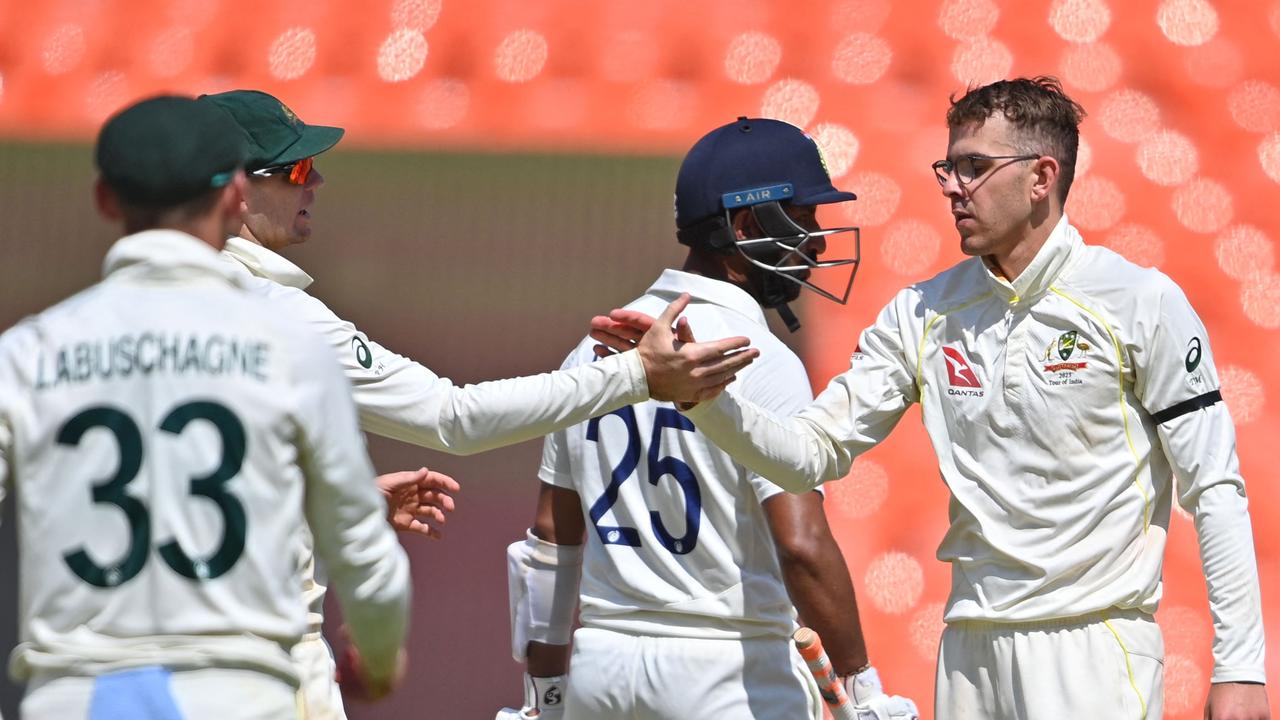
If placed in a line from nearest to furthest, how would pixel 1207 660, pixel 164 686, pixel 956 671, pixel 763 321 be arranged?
1. pixel 164 686
2. pixel 956 671
3. pixel 763 321
4. pixel 1207 660

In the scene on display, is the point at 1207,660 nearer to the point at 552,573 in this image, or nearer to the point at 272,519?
the point at 552,573

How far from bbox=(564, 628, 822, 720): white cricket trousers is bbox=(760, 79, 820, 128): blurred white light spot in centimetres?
272

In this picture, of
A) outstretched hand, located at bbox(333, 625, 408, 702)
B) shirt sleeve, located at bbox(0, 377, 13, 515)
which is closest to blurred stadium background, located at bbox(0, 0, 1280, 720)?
outstretched hand, located at bbox(333, 625, 408, 702)

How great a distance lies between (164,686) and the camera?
1.79 metres

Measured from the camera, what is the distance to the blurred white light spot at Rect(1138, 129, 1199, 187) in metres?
5.25

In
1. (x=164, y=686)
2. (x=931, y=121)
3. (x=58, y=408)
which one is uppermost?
(x=931, y=121)

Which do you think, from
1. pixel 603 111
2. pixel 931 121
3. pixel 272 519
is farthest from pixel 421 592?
pixel 272 519

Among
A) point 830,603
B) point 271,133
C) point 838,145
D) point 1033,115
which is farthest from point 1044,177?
point 838,145

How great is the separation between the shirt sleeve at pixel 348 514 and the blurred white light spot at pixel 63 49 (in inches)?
158

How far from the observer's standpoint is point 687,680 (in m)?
2.80

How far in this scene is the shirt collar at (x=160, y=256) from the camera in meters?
1.90

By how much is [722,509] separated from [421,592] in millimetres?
2391

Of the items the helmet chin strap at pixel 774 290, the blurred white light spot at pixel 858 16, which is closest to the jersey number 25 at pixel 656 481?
the helmet chin strap at pixel 774 290

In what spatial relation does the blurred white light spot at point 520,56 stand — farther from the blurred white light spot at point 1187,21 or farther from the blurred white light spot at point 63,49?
the blurred white light spot at point 1187,21
